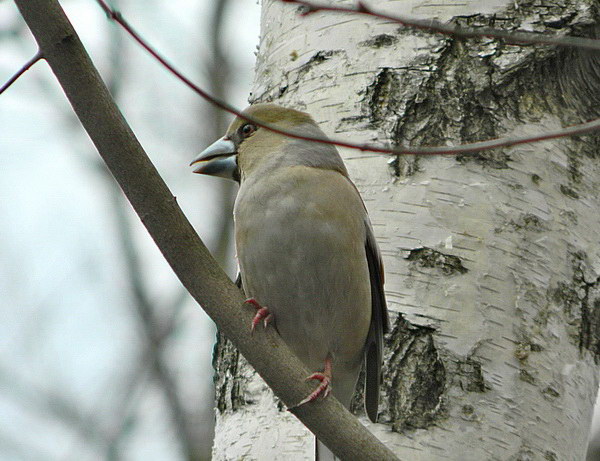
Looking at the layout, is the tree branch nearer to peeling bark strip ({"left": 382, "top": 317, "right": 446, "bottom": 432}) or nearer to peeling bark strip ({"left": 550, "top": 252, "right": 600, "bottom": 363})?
peeling bark strip ({"left": 382, "top": 317, "right": 446, "bottom": 432})

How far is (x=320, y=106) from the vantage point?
352 centimetres

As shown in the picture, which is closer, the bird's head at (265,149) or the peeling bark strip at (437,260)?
the peeling bark strip at (437,260)

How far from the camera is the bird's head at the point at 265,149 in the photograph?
3.55 metres

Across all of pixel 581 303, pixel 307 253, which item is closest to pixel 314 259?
pixel 307 253

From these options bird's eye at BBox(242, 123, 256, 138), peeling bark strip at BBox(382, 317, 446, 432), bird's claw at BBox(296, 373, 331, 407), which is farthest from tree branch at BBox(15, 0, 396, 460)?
bird's eye at BBox(242, 123, 256, 138)

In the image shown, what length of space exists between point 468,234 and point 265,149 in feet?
3.81

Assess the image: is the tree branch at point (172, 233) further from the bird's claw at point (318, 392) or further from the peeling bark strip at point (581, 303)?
the peeling bark strip at point (581, 303)

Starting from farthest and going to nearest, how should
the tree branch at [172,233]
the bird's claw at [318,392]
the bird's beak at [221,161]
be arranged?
the bird's beak at [221,161]
the bird's claw at [318,392]
the tree branch at [172,233]

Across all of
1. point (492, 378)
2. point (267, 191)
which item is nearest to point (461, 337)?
point (492, 378)

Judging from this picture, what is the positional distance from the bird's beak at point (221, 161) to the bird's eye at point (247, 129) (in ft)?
0.25

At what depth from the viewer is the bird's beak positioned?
399cm

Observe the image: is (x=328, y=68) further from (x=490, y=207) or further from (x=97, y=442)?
(x=97, y=442)

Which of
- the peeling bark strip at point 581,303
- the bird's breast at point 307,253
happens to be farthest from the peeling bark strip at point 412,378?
the peeling bark strip at point 581,303

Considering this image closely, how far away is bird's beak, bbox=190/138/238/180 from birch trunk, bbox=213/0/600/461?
54 cm
